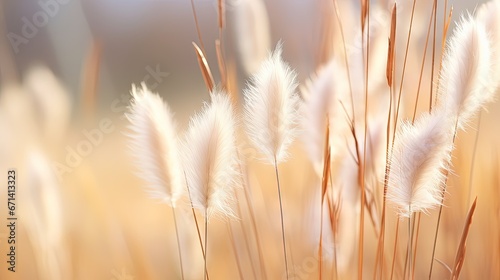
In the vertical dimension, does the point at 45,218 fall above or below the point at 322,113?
below

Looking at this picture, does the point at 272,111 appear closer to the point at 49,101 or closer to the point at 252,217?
the point at 252,217

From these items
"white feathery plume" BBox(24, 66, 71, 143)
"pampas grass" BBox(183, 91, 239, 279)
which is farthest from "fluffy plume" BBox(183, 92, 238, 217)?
"white feathery plume" BBox(24, 66, 71, 143)

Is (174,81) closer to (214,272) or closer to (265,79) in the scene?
(265,79)

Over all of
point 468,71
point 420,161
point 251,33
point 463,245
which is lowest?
point 463,245

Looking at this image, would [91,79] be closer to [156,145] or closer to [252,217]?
[156,145]

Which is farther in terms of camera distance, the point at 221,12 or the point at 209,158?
the point at 221,12

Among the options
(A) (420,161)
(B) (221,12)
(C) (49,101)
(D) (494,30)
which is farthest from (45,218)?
(D) (494,30)

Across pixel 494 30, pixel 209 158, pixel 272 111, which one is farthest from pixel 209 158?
pixel 494 30
